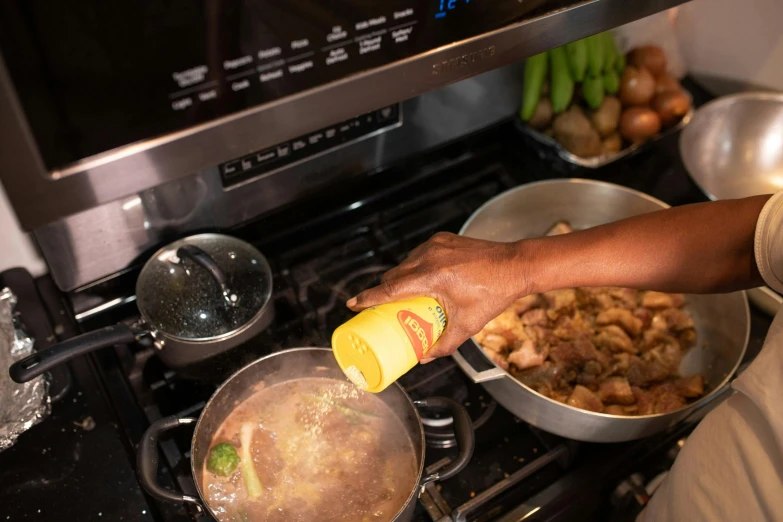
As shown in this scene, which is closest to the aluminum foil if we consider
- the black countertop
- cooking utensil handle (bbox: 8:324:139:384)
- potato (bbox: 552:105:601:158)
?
the black countertop

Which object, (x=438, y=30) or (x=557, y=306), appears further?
(x=557, y=306)

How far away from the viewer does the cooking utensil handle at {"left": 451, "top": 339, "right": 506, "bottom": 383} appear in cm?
75

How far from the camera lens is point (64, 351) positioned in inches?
27.0

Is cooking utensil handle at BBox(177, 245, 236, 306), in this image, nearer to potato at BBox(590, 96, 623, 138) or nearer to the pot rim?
the pot rim

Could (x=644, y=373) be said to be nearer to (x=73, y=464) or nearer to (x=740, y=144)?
(x=740, y=144)

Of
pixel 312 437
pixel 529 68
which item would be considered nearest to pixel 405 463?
pixel 312 437

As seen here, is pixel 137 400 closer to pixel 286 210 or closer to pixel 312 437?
pixel 312 437

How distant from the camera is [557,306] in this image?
975 millimetres

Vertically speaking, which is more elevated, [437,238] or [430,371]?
[437,238]

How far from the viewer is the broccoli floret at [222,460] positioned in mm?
729

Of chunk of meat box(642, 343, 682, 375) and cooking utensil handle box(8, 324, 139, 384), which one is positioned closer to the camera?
cooking utensil handle box(8, 324, 139, 384)

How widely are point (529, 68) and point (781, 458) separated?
741mm

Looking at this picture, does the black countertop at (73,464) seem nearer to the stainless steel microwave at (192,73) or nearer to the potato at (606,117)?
the stainless steel microwave at (192,73)

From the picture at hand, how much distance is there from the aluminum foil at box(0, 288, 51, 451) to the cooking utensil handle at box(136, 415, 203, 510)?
0.69 feet
